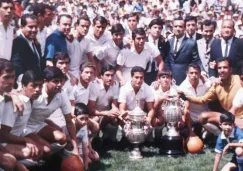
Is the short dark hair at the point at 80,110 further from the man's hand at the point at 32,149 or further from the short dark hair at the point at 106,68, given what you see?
the man's hand at the point at 32,149

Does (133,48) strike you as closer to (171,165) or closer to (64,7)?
(171,165)

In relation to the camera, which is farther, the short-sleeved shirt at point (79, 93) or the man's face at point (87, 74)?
the short-sleeved shirt at point (79, 93)

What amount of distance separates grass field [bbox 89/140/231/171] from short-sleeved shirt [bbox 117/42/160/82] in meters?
1.46

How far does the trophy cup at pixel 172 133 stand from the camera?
24.3 ft

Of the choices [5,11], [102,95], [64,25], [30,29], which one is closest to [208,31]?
[102,95]

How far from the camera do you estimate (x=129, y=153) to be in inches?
295

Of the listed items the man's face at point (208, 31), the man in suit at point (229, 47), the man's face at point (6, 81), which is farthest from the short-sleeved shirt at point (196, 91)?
the man's face at point (6, 81)

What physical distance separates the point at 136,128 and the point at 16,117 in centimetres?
220

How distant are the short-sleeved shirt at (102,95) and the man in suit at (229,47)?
5.67ft

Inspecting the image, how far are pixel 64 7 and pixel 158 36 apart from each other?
14.1 m

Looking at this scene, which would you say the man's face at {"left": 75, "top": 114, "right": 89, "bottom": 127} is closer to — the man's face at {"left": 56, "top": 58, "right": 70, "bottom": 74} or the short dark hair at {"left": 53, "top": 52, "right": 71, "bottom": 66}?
the man's face at {"left": 56, "top": 58, "right": 70, "bottom": 74}

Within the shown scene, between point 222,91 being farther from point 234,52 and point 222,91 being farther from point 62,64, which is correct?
point 62,64

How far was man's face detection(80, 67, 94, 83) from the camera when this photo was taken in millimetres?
7328

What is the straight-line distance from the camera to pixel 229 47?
27.1ft
